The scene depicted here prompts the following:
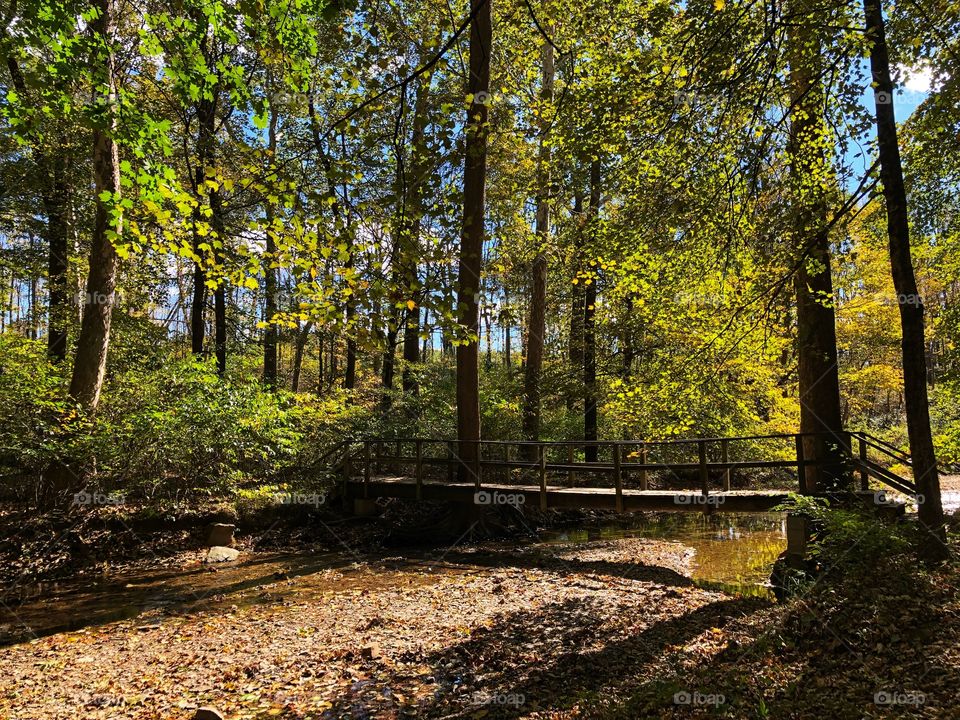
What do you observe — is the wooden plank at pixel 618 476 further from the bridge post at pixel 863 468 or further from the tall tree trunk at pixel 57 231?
the tall tree trunk at pixel 57 231

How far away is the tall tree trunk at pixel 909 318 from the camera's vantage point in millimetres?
5930

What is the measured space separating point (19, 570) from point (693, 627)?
9.96 m

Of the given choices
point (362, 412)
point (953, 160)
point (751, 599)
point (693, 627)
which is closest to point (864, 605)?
point (693, 627)

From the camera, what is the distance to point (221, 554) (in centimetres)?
1024

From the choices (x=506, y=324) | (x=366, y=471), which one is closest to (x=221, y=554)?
(x=366, y=471)

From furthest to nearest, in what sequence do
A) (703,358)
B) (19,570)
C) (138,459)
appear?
(138,459)
(19,570)
(703,358)

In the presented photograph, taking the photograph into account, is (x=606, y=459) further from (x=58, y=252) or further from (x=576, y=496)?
(x=58, y=252)

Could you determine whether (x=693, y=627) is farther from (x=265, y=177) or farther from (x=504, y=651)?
(x=265, y=177)

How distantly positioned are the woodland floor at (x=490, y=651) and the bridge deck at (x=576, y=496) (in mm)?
1628

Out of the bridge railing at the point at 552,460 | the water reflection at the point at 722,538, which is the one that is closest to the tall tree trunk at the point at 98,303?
the bridge railing at the point at 552,460

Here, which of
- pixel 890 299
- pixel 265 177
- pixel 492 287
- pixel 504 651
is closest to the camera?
pixel 265 177

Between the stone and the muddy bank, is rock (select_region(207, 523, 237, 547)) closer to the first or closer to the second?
the muddy bank

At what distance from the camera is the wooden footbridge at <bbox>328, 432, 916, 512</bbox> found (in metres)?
8.50

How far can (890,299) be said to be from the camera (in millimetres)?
17688
